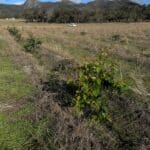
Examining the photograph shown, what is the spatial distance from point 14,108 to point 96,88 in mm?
2038

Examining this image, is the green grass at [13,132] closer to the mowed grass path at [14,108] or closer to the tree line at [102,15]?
the mowed grass path at [14,108]

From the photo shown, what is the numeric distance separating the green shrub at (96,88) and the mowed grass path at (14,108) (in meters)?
1.21

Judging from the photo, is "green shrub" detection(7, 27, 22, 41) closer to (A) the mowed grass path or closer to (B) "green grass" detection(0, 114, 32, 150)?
(A) the mowed grass path

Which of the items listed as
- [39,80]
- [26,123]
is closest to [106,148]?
[26,123]

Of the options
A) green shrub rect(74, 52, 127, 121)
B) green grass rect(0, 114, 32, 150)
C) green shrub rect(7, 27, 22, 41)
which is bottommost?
green shrub rect(7, 27, 22, 41)

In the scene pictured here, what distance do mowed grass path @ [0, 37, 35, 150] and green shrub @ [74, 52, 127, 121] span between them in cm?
121

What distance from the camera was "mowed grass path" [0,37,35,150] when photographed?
7.49m

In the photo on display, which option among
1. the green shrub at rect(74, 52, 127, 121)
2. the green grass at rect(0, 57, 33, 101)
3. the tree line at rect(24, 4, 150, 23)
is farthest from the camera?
the tree line at rect(24, 4, 150, 23)

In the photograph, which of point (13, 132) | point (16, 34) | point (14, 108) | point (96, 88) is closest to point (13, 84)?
point (14, 108)

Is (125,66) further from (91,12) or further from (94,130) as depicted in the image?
(91,12)

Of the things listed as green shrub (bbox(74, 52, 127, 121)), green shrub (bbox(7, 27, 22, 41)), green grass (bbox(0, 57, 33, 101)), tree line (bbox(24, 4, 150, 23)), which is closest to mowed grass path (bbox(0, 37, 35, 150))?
green grass (bbox(0, 57, 33, 101))

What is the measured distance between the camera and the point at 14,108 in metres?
9.45

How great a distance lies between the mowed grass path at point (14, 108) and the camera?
7488mm

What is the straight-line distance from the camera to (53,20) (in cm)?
8219
